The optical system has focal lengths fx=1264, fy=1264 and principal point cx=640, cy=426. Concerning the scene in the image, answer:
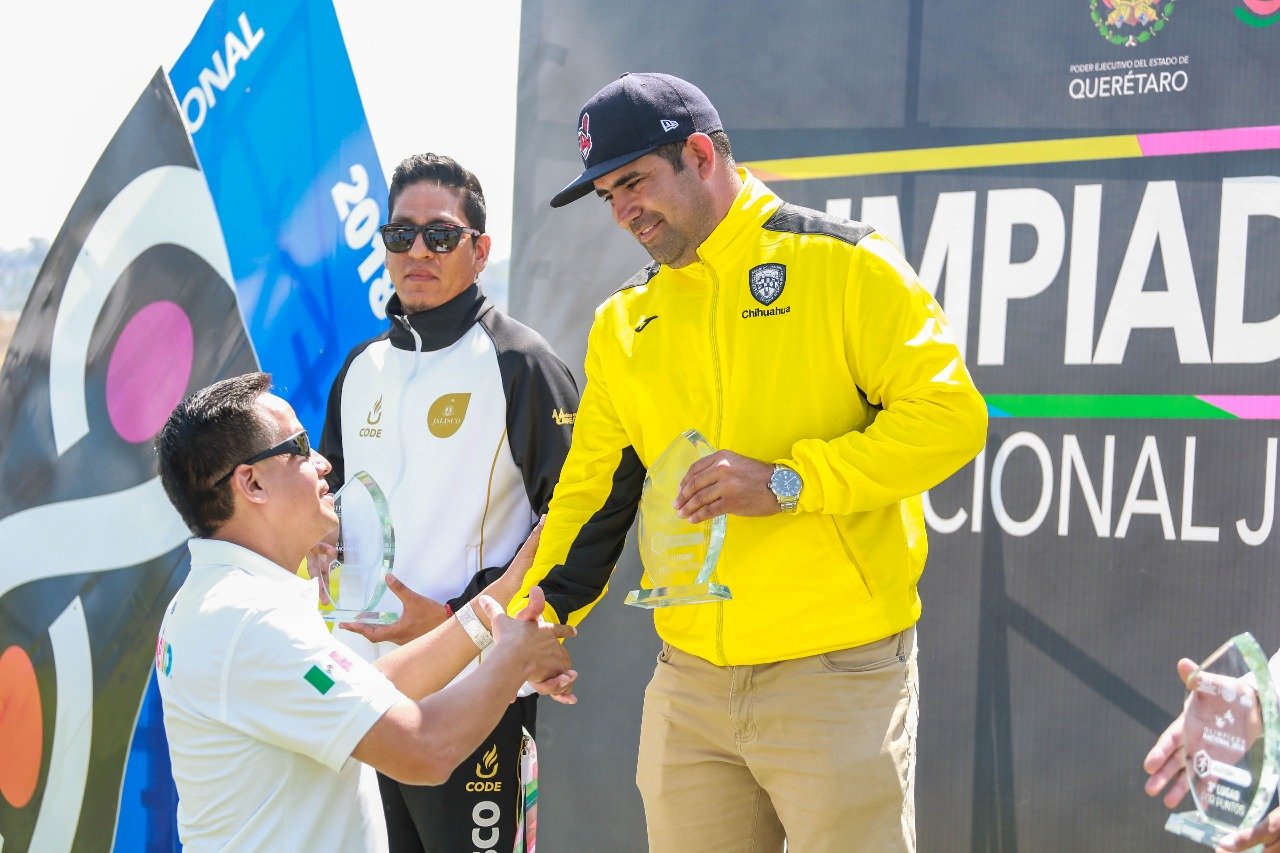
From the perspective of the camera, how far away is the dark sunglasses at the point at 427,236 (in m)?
2.56

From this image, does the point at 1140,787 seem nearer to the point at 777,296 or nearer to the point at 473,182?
the point at 777,296

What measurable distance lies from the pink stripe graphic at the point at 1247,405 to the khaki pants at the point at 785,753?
2.87ft

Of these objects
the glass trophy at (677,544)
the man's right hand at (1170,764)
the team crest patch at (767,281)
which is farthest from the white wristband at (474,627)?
the man's right hand at (1170,764)

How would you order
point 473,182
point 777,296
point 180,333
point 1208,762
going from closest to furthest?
point 1208,762 → point 777,296 → point 473,182 → point 180,333

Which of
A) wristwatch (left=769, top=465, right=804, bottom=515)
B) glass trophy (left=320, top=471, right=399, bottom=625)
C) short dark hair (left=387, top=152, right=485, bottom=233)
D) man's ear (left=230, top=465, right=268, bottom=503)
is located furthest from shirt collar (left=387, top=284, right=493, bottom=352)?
wristwatch (left=769, top=465, right=804, bottom=515)

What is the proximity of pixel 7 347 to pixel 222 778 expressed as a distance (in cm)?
254

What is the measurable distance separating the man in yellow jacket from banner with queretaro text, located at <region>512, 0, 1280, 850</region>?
2.27 feet

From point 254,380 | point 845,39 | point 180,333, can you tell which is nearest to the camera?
point 254,380

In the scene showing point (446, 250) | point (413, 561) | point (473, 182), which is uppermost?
point (473, 182)

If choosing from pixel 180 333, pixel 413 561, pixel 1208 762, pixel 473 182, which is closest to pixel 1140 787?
pixel 1208 762

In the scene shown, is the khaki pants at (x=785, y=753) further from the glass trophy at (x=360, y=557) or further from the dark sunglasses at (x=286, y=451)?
the dark sunglasses at (x=286, y=451)

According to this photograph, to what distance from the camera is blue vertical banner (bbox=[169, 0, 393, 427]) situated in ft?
11.1

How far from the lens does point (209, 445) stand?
177cm

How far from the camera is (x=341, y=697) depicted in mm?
1642
